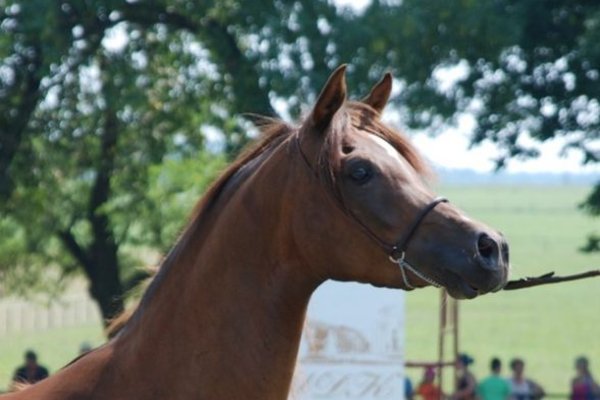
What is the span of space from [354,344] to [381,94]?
5885mm

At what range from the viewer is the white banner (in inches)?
392

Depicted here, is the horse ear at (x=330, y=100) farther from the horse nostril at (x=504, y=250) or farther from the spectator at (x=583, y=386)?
the spectator at (x=583, y=386)

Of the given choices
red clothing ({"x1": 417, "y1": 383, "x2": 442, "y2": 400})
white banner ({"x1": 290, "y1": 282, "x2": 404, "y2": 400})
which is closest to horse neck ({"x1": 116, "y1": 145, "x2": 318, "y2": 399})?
white banner ({"x1": 290, "y1": 282, "x2": 404, "y2": 400})

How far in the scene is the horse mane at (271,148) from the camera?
4004 millimetres

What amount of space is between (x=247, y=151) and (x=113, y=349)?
658 millimetres

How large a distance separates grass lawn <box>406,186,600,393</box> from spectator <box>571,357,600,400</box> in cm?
224

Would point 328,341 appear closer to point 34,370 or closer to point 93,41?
point 34,370

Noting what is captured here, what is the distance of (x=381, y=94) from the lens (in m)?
4.26

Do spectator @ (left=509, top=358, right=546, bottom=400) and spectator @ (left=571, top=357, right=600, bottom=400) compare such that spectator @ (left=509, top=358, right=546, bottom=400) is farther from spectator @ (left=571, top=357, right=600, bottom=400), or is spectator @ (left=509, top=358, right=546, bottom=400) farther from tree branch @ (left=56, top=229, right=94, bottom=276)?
tree branch @ (left=56, top=229, right=94, bottom=276)

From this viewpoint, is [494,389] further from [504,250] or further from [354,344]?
[504,250]

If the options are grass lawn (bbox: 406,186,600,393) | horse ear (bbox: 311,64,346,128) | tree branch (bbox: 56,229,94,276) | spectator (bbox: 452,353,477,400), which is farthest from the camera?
grass lawn (bbox: 406,186,600,393)

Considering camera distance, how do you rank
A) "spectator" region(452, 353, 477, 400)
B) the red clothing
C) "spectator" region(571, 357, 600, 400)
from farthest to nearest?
"spectator" region(571, 357, 600, 400)
"spectator" region(452, 353, 477, 400)
the red clothing

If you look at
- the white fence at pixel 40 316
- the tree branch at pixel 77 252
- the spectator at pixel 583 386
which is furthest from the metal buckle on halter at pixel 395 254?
the white fence at pixel 40 316

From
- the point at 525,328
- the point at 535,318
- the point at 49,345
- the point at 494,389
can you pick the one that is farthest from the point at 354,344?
the point at 535,318
